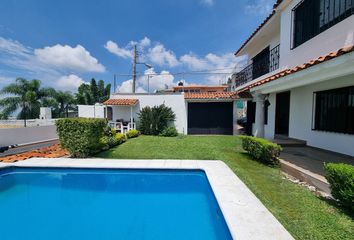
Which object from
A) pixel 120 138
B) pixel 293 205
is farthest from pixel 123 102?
pixel 293 205

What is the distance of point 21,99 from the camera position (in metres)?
31.4

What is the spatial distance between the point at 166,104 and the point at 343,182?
17.4m

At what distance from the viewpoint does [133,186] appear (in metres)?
7.79

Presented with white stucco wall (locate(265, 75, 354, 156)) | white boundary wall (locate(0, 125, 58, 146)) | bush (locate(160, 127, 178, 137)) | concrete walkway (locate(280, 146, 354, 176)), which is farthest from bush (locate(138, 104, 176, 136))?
concrete walkway (locate(280, 146, 354, 176))

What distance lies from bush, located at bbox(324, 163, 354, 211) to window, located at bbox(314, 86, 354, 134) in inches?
200

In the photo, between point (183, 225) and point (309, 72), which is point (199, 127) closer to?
point (309, 72)

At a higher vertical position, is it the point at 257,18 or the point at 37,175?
the point at 257,18

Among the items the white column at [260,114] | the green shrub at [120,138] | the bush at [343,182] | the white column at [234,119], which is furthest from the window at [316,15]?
the green shrub at [120,138]

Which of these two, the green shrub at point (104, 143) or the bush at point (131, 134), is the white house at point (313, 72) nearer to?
the green shrub at point (104, 143)

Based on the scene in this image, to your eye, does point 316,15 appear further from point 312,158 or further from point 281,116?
point 281,116

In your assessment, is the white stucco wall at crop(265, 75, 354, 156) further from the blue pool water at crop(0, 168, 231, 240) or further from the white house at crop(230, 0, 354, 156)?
the blue pool water at crop(0, 168, 231, 240)

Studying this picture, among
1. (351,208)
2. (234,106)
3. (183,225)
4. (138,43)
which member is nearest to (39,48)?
(138,43)

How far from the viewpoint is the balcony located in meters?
14.1

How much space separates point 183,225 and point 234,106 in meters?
16.8
